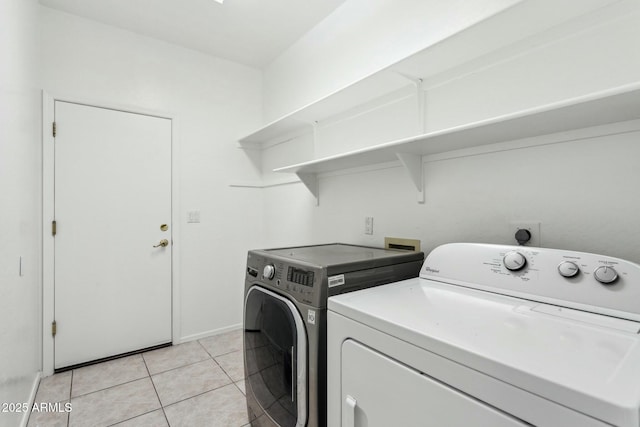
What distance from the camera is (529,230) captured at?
4.11ft

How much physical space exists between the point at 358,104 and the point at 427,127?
57 centimetres

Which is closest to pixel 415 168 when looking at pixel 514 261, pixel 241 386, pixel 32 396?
pixel 514 261

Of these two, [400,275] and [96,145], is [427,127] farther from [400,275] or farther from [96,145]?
[96,145]

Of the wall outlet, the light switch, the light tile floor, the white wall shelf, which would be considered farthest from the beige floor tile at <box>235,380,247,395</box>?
the white wall shelf

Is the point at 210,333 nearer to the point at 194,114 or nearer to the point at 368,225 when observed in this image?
the point at 368,225

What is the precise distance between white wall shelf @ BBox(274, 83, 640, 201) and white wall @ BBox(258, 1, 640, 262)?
0.19ft

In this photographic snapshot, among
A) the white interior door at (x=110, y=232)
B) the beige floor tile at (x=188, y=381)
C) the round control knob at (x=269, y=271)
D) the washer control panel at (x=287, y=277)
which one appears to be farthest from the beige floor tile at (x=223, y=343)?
the round control knob at (x=269, y=271)

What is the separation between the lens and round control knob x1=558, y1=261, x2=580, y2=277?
3.04ft

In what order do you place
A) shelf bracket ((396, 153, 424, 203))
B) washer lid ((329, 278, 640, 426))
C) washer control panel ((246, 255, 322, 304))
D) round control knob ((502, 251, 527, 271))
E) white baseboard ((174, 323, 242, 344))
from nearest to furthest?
washer lid ((329, 278, 640, 426))
round control knob ((502, 251, 527, 271))
washer control panel ((246, 255, 322, 304))
shelf bracket ((396, 153, 424, 203))
white baseboard ((174, 323, 242, 344))

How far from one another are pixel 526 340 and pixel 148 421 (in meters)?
1.93

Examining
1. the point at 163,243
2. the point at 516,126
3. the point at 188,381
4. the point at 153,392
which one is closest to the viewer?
the point at 516,126

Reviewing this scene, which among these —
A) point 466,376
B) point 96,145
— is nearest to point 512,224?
point 466,376

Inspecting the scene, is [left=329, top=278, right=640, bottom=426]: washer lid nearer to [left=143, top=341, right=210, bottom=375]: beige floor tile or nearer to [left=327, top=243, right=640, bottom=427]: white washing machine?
[left=327, top=243, right=640, bottom=427]: white washing machine

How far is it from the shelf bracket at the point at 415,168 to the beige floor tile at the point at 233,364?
174cm
